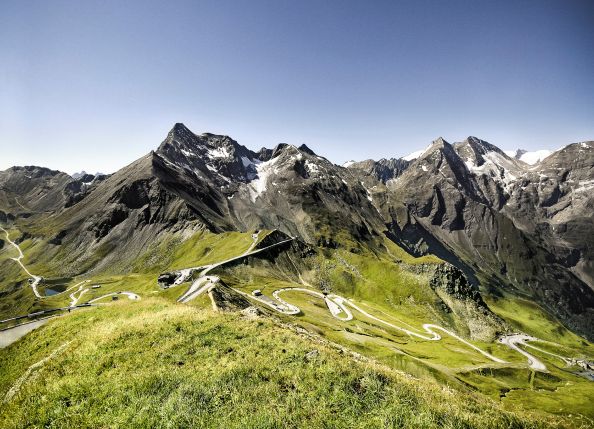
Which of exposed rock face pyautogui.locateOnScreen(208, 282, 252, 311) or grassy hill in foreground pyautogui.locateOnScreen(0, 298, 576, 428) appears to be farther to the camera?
exposed rock face pyautogui.locateOnScreen(208, 282, 252, 311)

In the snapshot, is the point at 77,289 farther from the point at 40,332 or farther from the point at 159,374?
the point at 159,374

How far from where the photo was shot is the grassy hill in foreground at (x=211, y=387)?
1530cm

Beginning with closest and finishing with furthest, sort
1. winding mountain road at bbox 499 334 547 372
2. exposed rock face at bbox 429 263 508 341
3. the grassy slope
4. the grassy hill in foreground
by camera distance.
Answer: the grassy hill in foreground
the grassy slope
winding mountain road at bbox 499 334 547 372
exposed rock face at bbox 429 263 508 341

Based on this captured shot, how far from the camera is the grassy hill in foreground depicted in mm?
15305

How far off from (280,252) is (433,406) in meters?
180

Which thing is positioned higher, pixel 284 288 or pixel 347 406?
pixel 347 406

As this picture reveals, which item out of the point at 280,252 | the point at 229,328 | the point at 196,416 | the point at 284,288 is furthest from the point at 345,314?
the point at 196,416

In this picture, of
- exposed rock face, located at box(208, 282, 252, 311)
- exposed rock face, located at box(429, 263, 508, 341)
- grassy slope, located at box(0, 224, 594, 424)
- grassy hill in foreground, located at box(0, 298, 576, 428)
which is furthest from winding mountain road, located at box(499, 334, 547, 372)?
grassy hill in foreground, located at box(0, 298, 576, 428)

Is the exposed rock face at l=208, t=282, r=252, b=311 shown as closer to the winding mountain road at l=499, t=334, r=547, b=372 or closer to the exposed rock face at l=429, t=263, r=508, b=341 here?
the winding mountain road at l=499, t=334, r=547, b=372

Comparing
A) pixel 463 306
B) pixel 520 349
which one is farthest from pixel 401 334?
pixel 520 349

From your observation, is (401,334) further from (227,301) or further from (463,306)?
(227,301)

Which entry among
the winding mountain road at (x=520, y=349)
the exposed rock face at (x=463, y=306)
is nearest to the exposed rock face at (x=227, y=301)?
the winding mountain road at (x=520, y=349)

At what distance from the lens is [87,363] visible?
65.6 feet

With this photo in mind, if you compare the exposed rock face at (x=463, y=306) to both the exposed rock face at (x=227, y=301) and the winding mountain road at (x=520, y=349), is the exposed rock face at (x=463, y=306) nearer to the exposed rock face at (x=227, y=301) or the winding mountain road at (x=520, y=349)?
the winding mountain road at (x=520, y=349)
